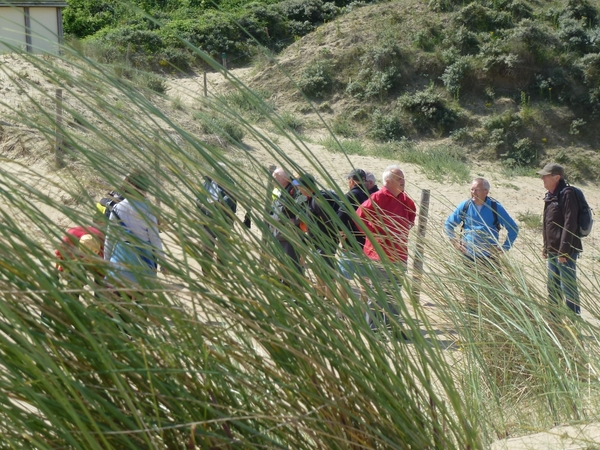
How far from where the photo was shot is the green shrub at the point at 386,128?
60.4 feet

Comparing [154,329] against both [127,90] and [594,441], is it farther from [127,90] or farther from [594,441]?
[594,441]

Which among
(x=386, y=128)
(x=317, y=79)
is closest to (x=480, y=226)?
(x=386, y=128)

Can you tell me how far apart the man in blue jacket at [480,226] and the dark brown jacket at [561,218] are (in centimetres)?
80

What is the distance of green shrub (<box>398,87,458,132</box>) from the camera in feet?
61.5

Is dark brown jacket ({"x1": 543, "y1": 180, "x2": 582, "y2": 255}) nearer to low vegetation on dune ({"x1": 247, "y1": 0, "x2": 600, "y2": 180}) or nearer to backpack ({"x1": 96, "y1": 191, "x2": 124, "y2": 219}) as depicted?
backpack ({"x1": 96, "y1": 191, "x2": 124, "y2": 219})

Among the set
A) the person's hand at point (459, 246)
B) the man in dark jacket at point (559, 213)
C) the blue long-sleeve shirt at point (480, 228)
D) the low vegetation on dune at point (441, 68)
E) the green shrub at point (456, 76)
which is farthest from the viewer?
the green shrub at point (456, 76)

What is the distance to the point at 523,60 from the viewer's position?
65.0 feet

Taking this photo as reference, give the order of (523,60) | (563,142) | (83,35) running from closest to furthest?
(563,142) → (523,60) → (83,35)

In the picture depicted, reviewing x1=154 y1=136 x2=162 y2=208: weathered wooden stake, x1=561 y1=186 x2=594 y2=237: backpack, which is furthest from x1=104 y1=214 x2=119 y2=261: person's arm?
x1=561 y1=186 x2=594 y2=237: backpack

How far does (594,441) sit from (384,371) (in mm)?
734

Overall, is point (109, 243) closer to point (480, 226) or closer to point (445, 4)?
point (480, 226)

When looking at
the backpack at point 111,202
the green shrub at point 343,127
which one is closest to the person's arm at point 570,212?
the backpack at point 111,202

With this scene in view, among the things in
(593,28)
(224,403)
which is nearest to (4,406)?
(224,403)

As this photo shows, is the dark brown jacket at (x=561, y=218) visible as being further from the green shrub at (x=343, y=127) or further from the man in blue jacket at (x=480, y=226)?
the green shrub at (x=343, y=127)
